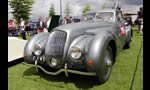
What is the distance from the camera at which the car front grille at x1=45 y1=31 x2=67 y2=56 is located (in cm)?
270

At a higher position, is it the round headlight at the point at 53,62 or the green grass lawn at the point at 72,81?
the round headlight at the point at 53,62

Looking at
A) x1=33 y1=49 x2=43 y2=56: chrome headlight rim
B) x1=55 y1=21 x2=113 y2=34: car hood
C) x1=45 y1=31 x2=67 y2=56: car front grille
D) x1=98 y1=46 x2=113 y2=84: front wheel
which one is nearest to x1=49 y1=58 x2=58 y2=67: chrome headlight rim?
x1=45 y1=31 x2=67 y2=56: car front grille

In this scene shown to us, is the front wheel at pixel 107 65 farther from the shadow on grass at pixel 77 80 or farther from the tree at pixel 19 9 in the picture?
the tree at pixel 19 9

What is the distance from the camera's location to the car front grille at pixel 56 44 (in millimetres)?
2696

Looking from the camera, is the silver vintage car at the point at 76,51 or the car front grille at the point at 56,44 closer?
the silver vintage car at the point at 76,51

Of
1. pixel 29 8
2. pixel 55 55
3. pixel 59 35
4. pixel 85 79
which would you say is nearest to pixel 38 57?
pixel 55 55

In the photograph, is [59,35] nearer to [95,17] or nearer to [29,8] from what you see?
[95,17]

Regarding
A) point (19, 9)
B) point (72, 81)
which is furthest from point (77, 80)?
point (19, 9)

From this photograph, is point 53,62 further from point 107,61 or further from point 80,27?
point 107,61

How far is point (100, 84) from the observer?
271cm

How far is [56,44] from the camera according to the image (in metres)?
2.76

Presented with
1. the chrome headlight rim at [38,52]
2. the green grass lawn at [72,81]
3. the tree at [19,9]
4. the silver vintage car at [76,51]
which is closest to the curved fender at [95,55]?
the silver vintage car at [76,51]

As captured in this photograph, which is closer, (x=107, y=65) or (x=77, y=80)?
(x=107, y=65)

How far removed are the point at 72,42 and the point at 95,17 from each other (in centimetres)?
193
